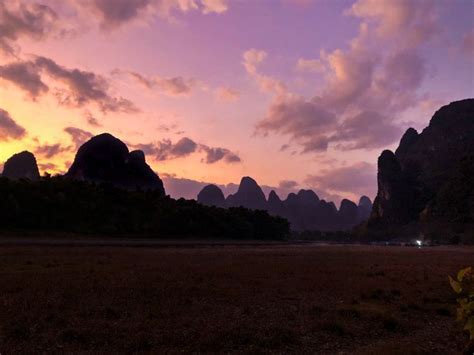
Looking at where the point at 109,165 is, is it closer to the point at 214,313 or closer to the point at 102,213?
the point at 102,213

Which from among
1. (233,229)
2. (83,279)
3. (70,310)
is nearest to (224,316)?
(70,310)

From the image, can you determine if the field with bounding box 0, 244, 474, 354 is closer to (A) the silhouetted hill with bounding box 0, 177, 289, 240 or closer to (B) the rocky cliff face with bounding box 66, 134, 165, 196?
(A) the silhouetted hill with bounding box 0, 177, 289, 240

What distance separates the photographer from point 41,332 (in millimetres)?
13172

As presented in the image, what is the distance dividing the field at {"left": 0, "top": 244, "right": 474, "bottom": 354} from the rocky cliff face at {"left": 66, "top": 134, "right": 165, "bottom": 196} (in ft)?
476

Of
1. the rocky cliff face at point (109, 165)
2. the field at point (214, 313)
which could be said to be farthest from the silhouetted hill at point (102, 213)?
the rocky cliff face at point (109, 165)

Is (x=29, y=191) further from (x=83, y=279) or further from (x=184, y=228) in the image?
(x=83, y=279)

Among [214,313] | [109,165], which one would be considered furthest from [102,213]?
[109,165]

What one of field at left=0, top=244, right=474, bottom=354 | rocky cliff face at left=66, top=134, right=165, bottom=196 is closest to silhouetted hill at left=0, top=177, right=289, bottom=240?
field at left=0, top=244, right=474, bottom=354

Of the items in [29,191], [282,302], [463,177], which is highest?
[463,177]

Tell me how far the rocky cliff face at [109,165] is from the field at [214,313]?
14522 cm

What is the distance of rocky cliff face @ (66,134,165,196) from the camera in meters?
171

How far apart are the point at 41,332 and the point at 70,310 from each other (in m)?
2.90

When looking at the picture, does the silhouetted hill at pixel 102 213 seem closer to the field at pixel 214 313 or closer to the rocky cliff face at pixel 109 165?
the field at pixel 214 313

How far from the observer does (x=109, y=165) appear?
573ft
